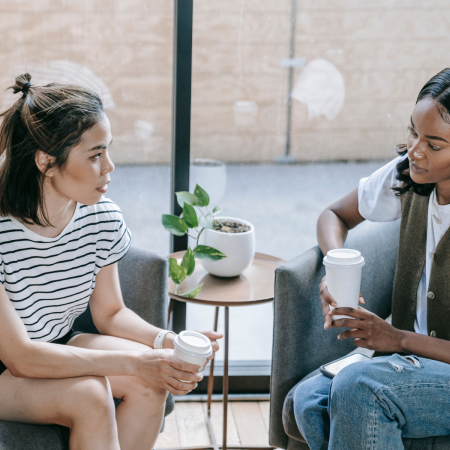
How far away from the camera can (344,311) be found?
4.65ft

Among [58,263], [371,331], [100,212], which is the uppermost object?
[100,212]

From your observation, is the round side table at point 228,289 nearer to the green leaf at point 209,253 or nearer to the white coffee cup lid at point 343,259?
the green leaf at point 209,253

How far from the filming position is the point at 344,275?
1370mm

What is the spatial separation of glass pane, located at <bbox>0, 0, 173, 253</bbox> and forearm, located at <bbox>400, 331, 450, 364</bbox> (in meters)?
1.09

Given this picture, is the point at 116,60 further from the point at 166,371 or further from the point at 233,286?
the point at 166,371

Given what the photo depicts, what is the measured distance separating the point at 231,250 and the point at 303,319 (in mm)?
350

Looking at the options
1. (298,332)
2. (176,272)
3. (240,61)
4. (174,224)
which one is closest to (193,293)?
(176,272)

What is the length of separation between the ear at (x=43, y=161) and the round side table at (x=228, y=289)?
0.61 metres

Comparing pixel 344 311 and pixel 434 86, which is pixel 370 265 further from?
pixel 434 86

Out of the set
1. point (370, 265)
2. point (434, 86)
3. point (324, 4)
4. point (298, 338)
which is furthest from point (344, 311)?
point (324, 4)

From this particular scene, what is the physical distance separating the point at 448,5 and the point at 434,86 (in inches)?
32.8

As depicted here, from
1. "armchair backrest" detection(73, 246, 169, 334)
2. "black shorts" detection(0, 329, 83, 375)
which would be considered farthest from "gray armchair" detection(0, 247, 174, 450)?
"black shorts" detection(0, 329, 83, 375)

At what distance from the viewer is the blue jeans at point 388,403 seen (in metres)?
1.29

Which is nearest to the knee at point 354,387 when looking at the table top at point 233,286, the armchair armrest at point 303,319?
the armchair armrest at point 303,319
